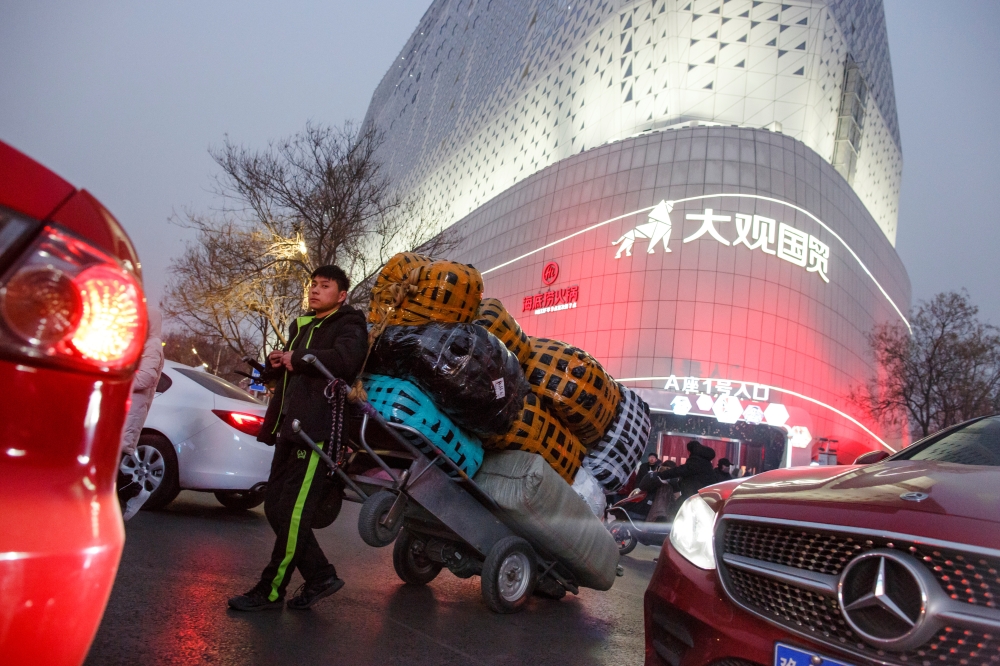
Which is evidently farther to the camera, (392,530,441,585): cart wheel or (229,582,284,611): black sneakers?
(392,530,441,585): cart wheel

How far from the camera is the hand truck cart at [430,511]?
375 cm

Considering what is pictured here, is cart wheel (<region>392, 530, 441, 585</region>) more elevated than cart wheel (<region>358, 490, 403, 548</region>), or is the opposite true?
cart wheel (<region>358, 490, 403, 548</region>)

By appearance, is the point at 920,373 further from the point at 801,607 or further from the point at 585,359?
the point at 801,607

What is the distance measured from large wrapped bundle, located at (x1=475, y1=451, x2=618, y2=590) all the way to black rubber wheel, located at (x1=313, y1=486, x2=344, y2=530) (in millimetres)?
801

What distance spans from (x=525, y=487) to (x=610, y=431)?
4.25ft

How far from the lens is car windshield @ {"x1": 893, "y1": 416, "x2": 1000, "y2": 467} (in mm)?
2844

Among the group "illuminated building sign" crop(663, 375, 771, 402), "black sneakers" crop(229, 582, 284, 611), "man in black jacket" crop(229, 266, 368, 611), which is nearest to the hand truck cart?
"man in black jacket" crop(229, 266, 368, 611)

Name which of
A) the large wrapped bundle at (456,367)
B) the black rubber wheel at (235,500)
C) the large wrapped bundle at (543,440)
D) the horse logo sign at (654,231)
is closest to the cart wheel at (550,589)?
the large wrapped bundle at (543,440)

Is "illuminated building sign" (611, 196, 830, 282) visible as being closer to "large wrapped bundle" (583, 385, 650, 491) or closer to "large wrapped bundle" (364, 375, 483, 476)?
"large wrapped bundle" (583, 385, 650, 491)

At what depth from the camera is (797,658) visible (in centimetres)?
200

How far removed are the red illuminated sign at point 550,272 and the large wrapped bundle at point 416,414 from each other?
35.9 meters

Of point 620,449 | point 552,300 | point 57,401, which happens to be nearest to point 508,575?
point 620,449

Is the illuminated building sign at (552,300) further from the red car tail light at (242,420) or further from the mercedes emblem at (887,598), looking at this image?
the mercedes emblem at (887,598)

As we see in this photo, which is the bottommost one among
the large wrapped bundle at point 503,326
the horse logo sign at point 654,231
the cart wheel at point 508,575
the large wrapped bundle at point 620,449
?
the cart wheel at point 508,575
